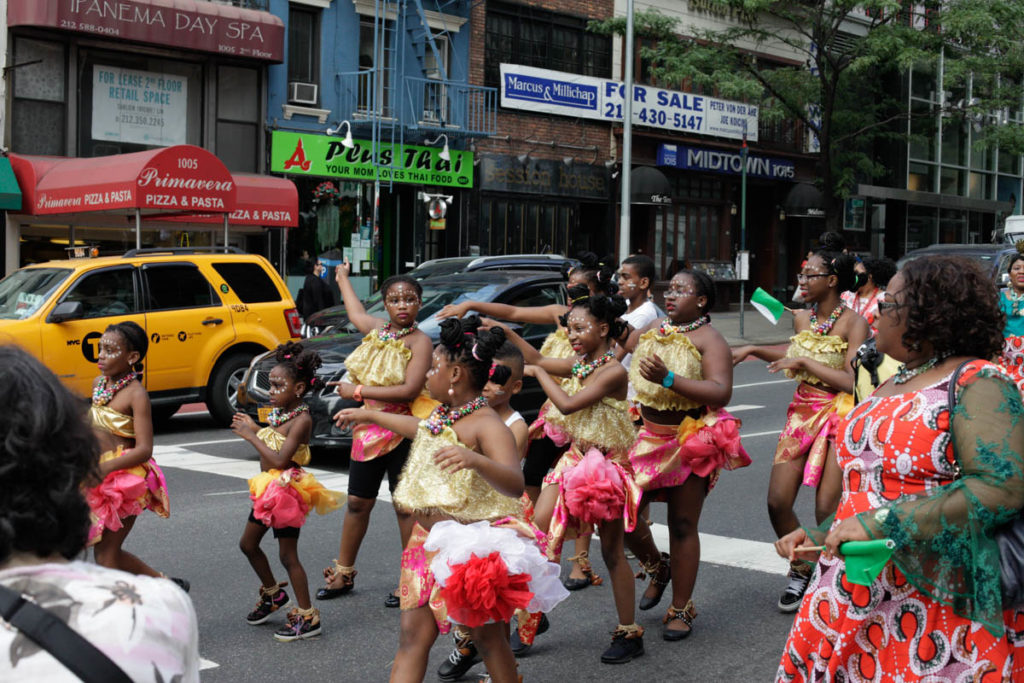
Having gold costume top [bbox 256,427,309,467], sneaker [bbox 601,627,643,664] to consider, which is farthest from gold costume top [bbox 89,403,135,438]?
sneaker [bbox 601,627,643,664]

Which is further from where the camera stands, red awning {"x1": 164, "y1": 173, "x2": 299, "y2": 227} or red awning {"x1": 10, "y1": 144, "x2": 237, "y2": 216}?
red awning {"x1": 164, "y1": 173, "x2": 299, "y2": 227}

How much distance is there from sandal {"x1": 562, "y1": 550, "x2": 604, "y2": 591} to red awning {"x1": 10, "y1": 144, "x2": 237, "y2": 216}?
1095 centimetres

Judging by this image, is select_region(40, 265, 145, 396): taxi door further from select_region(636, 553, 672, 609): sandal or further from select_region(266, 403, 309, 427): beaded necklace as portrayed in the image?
select_region(636, 553, 672, 609): sandal

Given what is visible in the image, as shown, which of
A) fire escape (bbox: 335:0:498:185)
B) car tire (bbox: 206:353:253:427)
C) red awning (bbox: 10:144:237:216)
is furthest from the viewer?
fire escape (bbox: 335:0:498:185)

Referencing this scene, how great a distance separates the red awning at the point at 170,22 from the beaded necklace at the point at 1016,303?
1606cm

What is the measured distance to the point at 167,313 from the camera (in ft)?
40.9

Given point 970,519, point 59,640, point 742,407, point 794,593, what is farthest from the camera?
point 742,407

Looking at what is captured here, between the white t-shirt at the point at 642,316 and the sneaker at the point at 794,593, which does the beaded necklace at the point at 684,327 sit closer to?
the white t-shirt at the point at 642,316

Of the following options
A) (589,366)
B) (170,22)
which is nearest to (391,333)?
(589,366)

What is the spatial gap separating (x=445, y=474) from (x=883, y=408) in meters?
1.73

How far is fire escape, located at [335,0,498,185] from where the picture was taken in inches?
920

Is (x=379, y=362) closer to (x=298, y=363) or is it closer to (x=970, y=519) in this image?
(x=298, y=363)

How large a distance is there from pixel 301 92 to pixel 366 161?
1873 mm

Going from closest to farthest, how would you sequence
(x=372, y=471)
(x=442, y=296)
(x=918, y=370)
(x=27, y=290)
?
(x=918, y=370) < (x=372, y=471) < (x=442, y=296) < (x=27, y=290)
